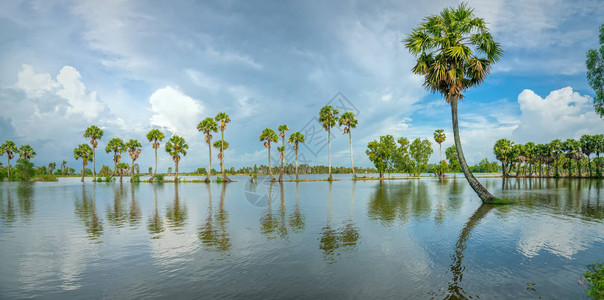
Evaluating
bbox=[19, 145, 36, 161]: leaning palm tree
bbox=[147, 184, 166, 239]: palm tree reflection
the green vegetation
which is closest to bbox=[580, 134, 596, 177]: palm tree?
the green vegetation

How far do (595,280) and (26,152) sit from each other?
135 m

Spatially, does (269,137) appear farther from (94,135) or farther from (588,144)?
(588,144)

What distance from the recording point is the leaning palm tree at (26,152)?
93.1 m

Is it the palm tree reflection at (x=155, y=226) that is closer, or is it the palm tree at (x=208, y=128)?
the palm tree reflection at (x=155, y=226)

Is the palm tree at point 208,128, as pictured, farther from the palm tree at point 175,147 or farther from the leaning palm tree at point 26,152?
the leaning palm tree at point 26,152

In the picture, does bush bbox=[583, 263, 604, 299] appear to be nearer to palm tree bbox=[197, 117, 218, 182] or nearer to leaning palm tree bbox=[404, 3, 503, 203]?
leaning palm tree bbox=[404, 3, 503, 203]

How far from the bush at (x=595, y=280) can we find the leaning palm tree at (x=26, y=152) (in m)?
133

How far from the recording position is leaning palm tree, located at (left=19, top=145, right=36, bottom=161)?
306ft

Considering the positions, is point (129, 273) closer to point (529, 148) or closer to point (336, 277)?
point (336, 277)

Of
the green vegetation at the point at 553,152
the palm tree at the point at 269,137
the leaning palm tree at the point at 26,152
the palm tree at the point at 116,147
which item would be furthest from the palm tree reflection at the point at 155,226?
the leaning palm tree at the point at 26,152

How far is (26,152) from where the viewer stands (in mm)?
93562

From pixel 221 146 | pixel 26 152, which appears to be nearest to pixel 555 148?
pixel 221 146

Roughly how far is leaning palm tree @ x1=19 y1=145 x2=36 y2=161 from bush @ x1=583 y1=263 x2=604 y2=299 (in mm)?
133386

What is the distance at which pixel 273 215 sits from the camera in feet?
62.0
